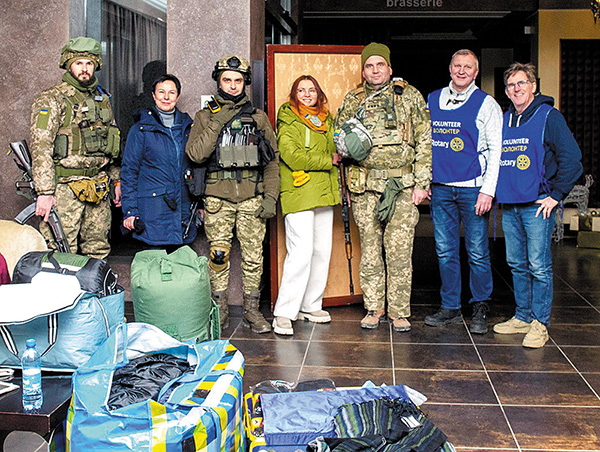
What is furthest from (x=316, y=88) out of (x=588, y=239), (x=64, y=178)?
(x=588, y=239)

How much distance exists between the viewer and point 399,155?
448 centimetres

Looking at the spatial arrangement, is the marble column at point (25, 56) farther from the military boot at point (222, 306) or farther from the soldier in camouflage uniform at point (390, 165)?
the soldier in camouflage uniform at point (390, 165)

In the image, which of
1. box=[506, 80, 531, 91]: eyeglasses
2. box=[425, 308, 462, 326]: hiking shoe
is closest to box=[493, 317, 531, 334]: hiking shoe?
box=[425, 308, 462, 326]: hiking shoe

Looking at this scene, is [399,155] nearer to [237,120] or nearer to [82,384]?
[237,120]

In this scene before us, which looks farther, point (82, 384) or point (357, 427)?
point (357, 427)

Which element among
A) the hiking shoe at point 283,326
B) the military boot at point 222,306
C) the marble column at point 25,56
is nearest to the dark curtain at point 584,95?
the hiking shoe at point 283,326

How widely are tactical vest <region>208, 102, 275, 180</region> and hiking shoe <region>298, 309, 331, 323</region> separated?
110cm

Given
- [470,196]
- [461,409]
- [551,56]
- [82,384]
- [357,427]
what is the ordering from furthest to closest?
[551,56] < [470,196] < [461,409] < [357,427] < [82,384]

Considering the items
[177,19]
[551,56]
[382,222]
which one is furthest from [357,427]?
[551,56]

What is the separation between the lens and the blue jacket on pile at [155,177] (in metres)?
4.46

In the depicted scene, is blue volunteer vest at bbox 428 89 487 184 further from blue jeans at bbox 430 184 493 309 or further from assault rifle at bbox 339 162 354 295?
assault rifle at bbox 339 162 354 295

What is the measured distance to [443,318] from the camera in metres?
4.76

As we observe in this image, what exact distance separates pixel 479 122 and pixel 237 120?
4.95 feet

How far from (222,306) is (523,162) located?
2.08 metres
